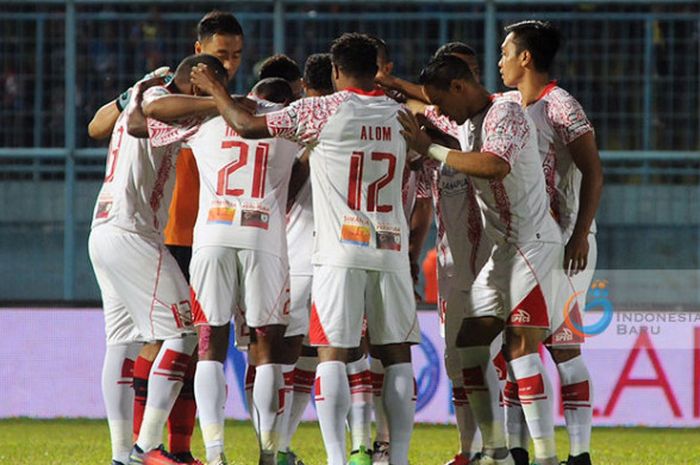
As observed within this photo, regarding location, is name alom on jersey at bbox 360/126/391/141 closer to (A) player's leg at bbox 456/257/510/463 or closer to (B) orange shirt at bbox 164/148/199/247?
(A) player's leg at bbox 456/257/510/463

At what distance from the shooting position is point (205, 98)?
738 cm

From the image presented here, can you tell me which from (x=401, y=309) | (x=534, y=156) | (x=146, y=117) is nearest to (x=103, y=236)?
(x=146, y=117)

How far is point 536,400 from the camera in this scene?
729 centimetres

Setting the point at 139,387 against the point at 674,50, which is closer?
the point at 139,387

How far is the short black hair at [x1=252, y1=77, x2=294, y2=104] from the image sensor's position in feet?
26.0

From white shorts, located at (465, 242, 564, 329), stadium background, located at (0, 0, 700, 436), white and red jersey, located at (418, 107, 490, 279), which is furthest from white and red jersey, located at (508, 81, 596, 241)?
stadium background, located at (0, 0, 700, 436)

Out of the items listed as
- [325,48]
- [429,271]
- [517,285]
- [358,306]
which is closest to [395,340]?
[358,306]

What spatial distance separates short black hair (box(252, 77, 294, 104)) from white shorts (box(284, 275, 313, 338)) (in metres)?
0.99

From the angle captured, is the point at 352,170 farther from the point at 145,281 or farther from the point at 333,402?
the point at 145,281

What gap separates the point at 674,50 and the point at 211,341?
7.84 m

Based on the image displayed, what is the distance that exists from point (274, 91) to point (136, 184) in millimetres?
836

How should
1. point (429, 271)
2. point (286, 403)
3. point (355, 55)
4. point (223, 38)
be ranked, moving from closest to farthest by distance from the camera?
point (355, 55) → point (223, 38) → point (286, 403) → point (429, 271)

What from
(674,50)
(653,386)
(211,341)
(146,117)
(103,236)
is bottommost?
(653,386)

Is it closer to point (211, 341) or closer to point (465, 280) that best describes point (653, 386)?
point (465, 280)
